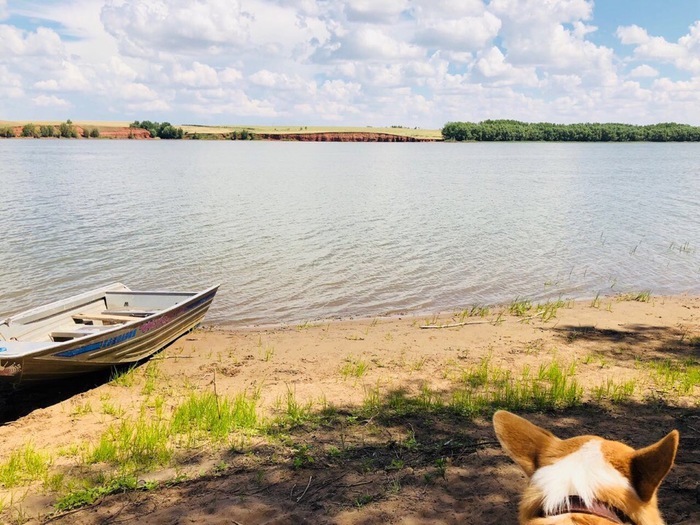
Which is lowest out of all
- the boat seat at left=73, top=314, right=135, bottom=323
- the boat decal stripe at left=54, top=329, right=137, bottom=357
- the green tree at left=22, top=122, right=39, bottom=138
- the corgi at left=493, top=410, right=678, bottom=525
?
the boat seat at left=73, top=314, right=135, bottom=323

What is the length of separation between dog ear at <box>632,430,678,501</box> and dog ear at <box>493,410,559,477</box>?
29cm

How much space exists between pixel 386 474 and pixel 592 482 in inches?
138

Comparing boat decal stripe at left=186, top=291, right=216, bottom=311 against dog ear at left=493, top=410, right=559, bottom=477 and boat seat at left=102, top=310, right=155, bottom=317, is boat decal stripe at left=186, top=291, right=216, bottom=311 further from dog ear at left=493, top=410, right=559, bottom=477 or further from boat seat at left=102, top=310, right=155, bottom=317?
dog ear at left=493, top=410, right=559, bottom=477

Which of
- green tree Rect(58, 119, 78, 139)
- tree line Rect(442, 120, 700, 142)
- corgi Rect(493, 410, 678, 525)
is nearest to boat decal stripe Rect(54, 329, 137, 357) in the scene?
corgi Rect(493, 410, 678, 525)

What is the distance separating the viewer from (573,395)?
6879 millimetres

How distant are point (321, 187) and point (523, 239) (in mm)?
18679

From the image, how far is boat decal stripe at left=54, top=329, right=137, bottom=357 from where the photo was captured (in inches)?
311

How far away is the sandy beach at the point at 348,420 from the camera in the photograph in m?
4.66

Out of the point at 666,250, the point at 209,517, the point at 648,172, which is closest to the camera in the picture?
the point at 209,517

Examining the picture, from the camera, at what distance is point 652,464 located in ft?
5.73

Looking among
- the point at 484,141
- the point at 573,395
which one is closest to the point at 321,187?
the point at 573,395

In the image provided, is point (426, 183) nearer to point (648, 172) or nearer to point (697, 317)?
point (648, 172)

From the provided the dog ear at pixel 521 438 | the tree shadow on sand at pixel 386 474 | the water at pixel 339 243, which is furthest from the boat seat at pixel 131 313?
the dog ear at pixel 521 438

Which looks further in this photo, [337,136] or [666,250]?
[337,136]
